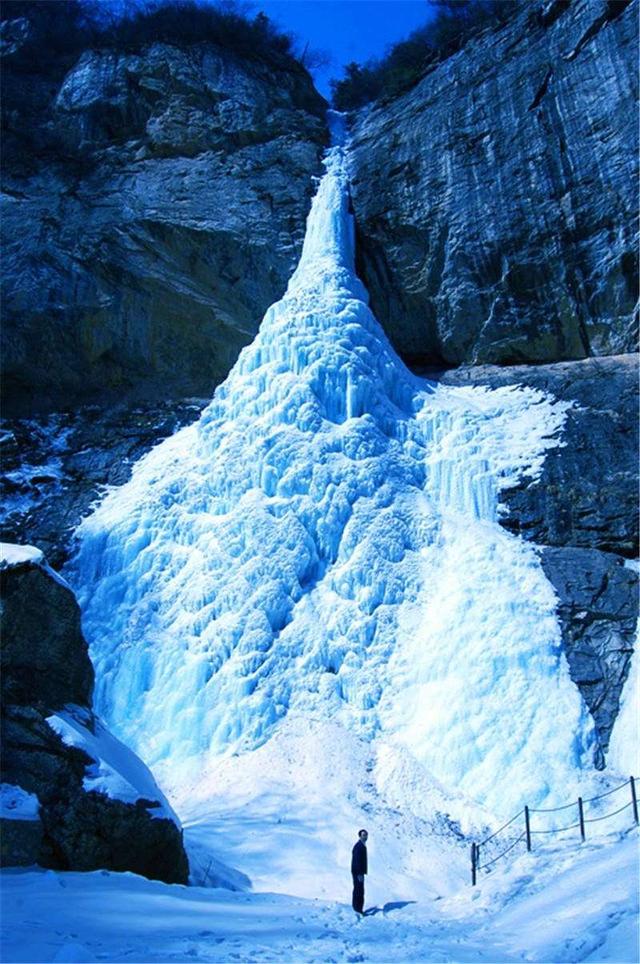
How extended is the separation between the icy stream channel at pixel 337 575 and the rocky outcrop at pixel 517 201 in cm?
226

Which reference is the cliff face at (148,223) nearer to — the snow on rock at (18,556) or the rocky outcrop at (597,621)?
the rocky outcrop at (597,621)

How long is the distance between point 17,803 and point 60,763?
0.58m

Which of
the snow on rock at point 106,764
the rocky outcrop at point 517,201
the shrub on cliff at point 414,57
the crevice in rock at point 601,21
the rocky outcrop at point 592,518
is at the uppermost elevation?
the shrub on cliff at point 414,57

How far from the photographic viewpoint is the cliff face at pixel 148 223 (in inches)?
983

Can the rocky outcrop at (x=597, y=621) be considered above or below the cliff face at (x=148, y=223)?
below

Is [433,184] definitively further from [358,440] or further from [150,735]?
[150,735]

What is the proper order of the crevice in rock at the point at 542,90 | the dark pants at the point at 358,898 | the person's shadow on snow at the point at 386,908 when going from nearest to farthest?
the dark pants at the point at 358,898
the person's shadow on snow at the point at 386,908
the crevice in rock at the point at 542,90

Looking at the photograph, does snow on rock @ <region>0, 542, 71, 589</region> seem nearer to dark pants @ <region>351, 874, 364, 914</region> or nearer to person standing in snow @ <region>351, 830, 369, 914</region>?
person standing in snow @ <region>351, 830, 369, 914</region>

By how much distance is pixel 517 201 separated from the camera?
23219 mm

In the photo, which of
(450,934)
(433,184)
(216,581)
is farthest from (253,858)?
(433,184)

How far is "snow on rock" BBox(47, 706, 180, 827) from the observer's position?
343 inches

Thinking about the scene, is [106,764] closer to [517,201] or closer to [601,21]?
[517,201]

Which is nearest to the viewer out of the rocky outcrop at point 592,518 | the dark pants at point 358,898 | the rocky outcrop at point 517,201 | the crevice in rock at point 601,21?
the dark pants at point 358,898

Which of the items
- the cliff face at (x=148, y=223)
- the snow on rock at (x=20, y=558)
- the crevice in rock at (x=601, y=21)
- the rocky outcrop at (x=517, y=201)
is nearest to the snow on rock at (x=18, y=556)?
the snow on rock at (x=20, y=558)
